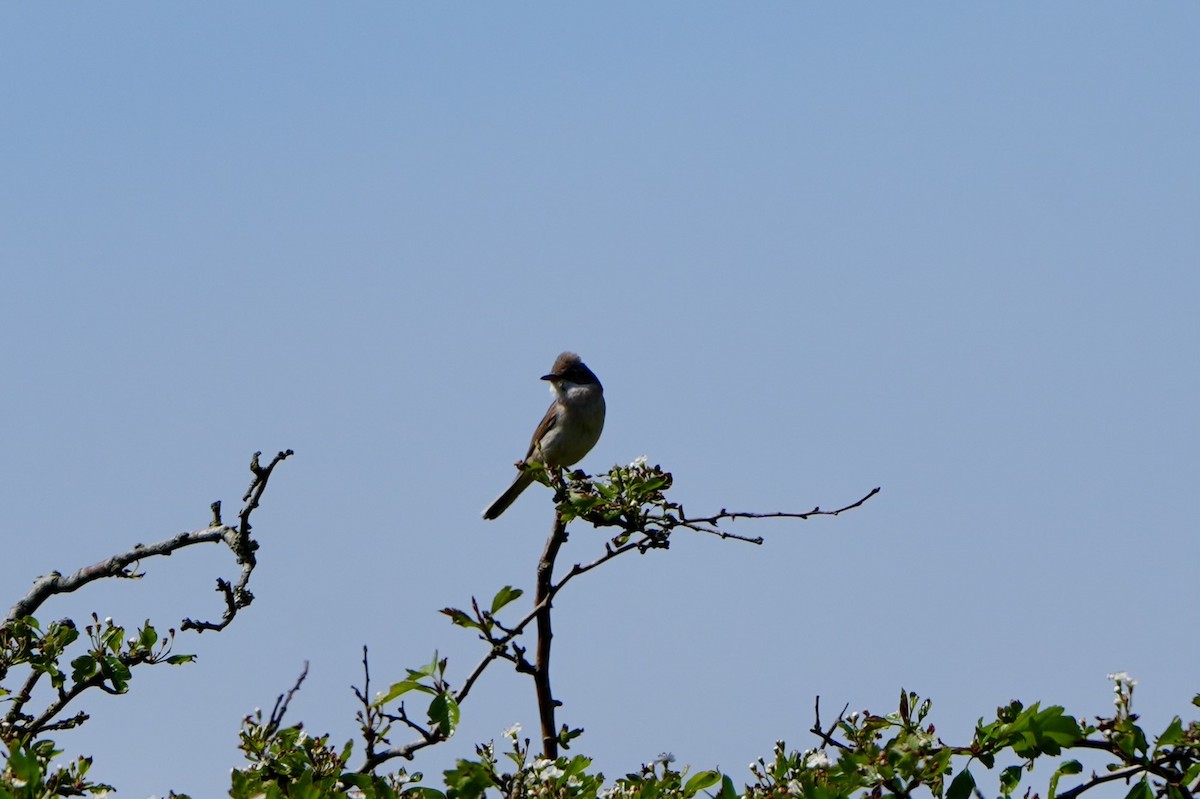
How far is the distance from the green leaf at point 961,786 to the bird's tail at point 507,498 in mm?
6929

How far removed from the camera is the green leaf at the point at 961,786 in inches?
181

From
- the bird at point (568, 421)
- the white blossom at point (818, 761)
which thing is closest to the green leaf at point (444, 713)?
the white blossom at point (818, 761)

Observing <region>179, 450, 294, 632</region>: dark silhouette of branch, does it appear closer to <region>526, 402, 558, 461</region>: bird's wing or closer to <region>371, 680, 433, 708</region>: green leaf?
<region>371, 680, 433, 708</region>: green leaf

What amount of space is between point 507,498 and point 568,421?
2.62ft

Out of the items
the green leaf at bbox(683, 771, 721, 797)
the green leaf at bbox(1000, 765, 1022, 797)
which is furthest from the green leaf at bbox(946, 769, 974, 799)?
the green leaf at bbox(683, 771, 721, 797)

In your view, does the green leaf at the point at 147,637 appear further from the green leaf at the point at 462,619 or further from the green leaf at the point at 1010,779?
the green leaf at the point at 1010,779

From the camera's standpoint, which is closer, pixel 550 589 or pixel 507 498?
pixel 550 589

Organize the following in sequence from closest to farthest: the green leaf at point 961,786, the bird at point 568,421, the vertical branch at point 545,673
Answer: the green leaf at point 961,786, the vertical branch at point 545,673, the bird at point 568,421

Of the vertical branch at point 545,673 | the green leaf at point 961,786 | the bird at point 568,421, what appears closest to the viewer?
the green leaf at point 961,786

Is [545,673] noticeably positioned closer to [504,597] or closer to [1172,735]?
[504,597]

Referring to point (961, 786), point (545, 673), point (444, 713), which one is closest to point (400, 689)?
point (444, 713)

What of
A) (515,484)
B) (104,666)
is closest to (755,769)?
(104,666)

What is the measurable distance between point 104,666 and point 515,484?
5.46 meters

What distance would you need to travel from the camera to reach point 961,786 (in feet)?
15.1
